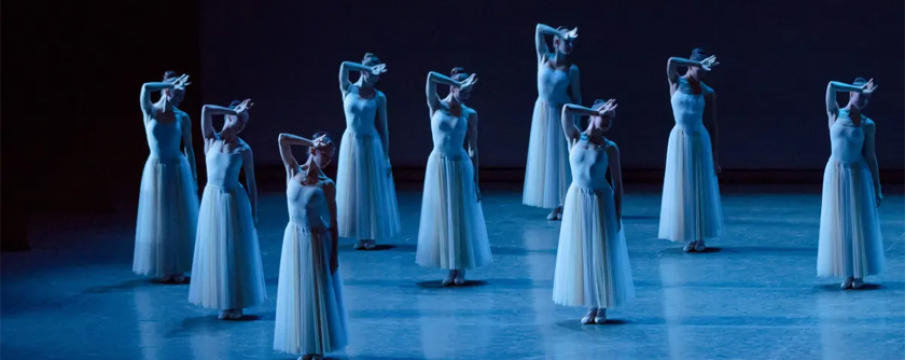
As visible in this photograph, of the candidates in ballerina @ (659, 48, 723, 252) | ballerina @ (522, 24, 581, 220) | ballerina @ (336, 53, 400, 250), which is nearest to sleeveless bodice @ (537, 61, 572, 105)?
ballerina @ (522, 24, 581, 220)

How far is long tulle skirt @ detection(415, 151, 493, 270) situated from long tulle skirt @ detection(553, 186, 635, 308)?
107cm

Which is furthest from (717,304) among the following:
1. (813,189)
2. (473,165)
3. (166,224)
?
(813,189)

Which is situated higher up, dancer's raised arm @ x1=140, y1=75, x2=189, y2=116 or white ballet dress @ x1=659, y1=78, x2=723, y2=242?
dancer's raised arm @ x1=140, y1=75, x2=189, y2=116

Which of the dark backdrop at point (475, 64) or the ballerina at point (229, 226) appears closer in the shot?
the ballerina at point (229, 226)

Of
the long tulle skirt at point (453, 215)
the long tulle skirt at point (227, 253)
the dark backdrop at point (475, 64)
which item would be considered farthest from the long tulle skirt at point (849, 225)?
the dark backdrop at point (475, 64)

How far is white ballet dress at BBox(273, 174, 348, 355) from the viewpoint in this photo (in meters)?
6.33

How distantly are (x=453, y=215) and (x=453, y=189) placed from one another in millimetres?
159

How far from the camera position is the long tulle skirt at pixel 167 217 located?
8359mm

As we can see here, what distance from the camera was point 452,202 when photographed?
807 cm

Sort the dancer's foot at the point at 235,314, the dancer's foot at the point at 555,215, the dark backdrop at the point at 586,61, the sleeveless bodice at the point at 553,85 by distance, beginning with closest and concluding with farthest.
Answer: the dancer's foot at the point at 235,314 < the sleeveless bodice at the point at 553,85 < the dancer's foot at the point at 555,215 < the dark backdrop at the point at 586,61

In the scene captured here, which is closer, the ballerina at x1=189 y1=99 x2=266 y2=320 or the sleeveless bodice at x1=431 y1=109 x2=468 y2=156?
the ballerina at x1=189 y1=99 x2=266 y2=320

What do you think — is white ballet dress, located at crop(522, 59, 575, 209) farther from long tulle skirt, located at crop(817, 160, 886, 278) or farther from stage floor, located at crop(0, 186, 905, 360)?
long tulle skirt, located at crop(817, 160, 886, 278)

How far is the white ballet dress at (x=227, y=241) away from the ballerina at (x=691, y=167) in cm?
317

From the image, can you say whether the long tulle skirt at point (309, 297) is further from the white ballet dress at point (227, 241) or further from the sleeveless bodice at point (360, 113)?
the sleeveless bodice at point (360, 113)
